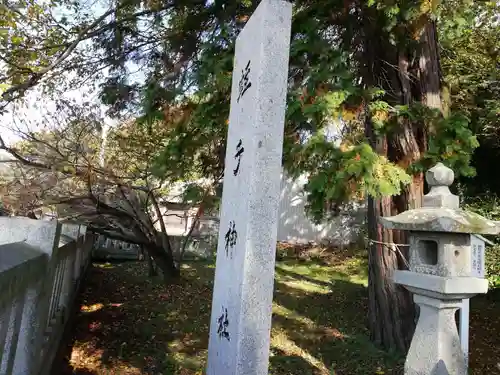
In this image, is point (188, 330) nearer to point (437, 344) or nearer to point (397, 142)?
point (437, 344)

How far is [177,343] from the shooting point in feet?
19.0

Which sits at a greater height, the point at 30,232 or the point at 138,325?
the point at 30,232

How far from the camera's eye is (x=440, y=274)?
3297 mm

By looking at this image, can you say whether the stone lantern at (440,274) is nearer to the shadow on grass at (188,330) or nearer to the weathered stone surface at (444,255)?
the weathered stone surface at (444,255)

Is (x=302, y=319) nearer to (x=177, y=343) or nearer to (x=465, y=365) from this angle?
(x=177, y=343)

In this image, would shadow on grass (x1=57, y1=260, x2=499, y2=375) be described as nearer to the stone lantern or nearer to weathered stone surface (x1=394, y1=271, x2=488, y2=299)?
the stone lantern

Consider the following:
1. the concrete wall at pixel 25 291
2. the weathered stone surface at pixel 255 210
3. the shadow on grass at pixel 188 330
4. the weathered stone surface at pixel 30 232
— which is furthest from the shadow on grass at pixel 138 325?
the weathered stone surface at pixel 255 210

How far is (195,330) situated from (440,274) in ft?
13.7

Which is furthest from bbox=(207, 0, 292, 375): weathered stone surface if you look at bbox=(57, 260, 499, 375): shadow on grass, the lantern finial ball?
bbox=(57, 260, 499, 375): shadow on grass

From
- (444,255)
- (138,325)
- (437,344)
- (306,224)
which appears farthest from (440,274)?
(306,224)

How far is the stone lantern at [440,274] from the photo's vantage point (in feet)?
10.4

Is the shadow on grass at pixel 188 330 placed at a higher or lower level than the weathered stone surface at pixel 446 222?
lower

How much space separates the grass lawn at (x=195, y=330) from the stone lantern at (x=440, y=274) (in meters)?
2.49

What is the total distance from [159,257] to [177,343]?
2.81 m
